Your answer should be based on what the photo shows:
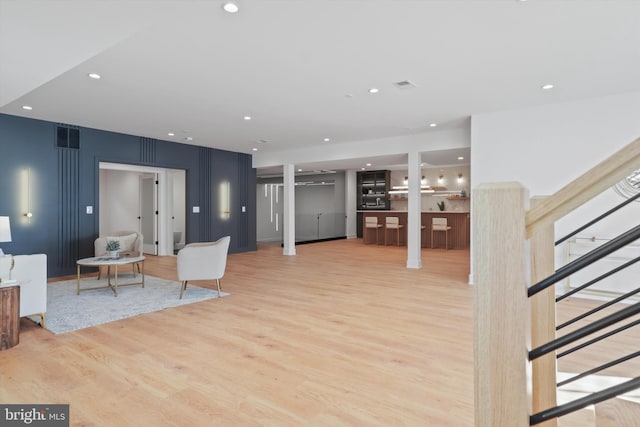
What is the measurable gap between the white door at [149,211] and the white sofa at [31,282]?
5.59m

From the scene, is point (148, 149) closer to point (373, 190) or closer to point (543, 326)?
point (543, 326)

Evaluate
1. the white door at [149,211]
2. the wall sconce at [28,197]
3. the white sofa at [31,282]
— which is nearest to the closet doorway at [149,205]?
the white door at [149,211]

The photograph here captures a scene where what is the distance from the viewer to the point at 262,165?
398 inches

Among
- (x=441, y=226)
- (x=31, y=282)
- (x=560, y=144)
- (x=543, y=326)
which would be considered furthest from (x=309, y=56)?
(x=441, y=226)

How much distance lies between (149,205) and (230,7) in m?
7.75

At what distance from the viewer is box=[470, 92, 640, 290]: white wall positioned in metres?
4.73

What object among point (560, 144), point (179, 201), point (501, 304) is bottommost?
point (501, 304)

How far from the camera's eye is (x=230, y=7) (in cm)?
272

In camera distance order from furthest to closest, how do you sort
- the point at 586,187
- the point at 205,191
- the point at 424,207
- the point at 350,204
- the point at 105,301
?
the point at 350,204, the point at 424,207, the point at 205,191, the point at 105,301, the point at 586,187

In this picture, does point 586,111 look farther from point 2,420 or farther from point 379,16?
point 2,420

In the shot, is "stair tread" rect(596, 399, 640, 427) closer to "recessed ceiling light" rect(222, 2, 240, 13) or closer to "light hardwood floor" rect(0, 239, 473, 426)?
"light hardwood floor" rect(0, 239, 473, 426)

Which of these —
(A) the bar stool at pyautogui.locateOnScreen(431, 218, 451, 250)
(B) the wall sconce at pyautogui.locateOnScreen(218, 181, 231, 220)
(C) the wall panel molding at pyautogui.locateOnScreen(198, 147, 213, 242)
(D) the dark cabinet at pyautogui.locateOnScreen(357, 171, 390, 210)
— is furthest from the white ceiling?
(D) the dark cabinet at pyautogui.locateOnScreen(357, 171, 390, 210)

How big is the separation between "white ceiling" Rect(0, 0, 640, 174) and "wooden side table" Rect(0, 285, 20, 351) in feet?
6.34

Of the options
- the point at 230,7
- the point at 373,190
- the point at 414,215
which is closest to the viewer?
the point at 230,7
